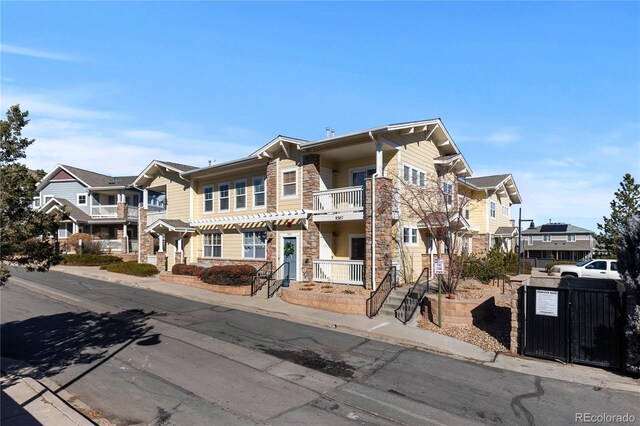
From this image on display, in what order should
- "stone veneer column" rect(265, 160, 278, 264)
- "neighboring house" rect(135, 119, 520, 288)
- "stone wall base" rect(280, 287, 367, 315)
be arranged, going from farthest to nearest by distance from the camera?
"stone veneer column" rect(265, 160, 278, 264)
"neighboring house" rect(135, 119, 520, 288)
"stone wall base" rect(280, 287, 367, 315)

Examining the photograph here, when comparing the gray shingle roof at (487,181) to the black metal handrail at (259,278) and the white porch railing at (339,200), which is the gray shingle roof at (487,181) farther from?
the black metal handrail at (259,278)

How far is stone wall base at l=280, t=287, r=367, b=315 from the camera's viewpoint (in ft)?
46.8

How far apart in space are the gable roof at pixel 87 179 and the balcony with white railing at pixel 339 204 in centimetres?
2799

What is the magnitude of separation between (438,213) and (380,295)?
4001 mm

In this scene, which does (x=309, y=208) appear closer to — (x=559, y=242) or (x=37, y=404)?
(x=37, y=404)

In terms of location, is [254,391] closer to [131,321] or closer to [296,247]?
[131,321]

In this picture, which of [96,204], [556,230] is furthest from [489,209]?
[96,204]

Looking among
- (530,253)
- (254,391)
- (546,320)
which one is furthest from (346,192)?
(530,253)

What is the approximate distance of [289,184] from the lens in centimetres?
2053

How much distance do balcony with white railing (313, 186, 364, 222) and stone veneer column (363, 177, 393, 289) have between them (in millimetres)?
743

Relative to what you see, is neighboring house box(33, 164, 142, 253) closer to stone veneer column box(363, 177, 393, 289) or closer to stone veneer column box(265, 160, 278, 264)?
stone veneer column box(265, 160, 278, 264)

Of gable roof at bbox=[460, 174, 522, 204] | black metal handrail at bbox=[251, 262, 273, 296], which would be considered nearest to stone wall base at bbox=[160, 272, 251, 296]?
black metal handrail at bbox=[251, 262, 273, 296]

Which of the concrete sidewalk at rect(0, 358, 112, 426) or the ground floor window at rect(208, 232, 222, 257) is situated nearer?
the concrete sidewalk at rect(0, 358, 112, 426)

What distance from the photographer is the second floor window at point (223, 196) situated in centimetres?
2450
